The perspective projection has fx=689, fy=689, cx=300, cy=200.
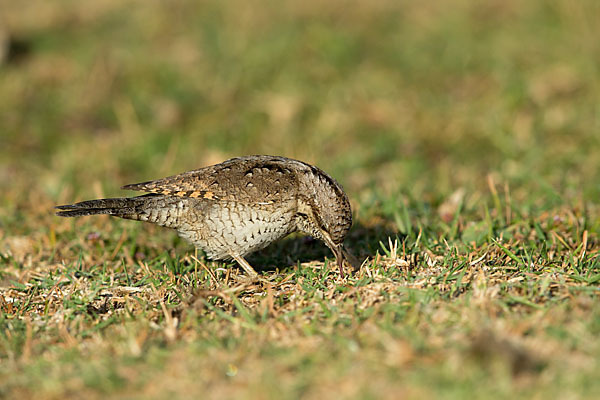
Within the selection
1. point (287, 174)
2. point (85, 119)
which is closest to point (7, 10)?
point (85, 119)

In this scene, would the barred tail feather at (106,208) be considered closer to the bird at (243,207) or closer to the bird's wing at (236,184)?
the bird at (243,207)

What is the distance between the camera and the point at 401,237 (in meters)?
5.12

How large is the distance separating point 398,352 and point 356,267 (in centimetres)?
135

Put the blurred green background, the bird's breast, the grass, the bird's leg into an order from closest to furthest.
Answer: the grass < the bird's breast < the bird's leg < the blurred green background

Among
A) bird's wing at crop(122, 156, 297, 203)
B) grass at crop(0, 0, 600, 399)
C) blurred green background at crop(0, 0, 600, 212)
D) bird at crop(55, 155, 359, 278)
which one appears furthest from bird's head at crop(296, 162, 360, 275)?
blurred green background at crop(0, 0, 600, 212)

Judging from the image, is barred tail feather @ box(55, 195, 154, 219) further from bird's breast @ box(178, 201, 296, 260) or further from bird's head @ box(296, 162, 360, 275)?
bird's head @ box(296, 162, 360, 275)

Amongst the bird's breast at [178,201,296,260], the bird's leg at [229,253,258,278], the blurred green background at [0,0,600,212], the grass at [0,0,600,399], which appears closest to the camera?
the grass at [0,0,600,399]

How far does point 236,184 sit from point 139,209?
667 mm

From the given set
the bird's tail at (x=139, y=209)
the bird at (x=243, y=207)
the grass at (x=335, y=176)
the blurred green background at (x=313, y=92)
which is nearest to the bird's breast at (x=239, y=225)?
the bird at (x=243, y=207)

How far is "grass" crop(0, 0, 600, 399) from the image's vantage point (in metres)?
3.16

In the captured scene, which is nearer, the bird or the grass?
the grass

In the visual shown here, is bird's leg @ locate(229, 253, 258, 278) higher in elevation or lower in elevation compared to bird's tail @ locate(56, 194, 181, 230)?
lower

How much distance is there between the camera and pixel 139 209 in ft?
14.8

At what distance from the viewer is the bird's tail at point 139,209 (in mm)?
4418
